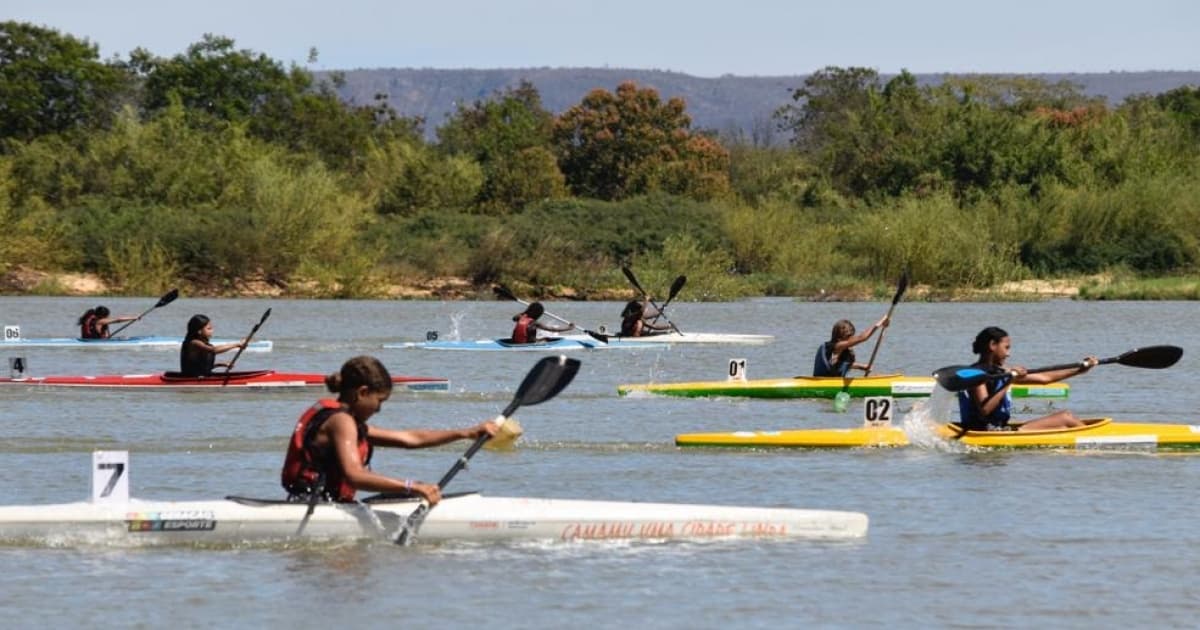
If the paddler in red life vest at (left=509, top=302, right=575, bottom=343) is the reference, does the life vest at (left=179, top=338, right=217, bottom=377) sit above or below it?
above

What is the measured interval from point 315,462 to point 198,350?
10710 mm

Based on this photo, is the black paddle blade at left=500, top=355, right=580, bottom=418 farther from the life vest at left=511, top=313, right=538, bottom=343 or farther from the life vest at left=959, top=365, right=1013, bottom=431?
the life vest at left=511, top=313, right=538, bottom=343

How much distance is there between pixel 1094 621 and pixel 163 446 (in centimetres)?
985

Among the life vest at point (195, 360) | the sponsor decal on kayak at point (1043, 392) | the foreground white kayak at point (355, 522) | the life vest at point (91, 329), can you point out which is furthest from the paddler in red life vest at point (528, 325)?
the foreground white kayak at point (355, 522)

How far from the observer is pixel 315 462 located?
11.1 m

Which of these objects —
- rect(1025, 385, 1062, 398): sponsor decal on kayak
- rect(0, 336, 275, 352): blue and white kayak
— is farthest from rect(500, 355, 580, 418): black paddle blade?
rect(0, 336, 275, 352): blue and white kayak

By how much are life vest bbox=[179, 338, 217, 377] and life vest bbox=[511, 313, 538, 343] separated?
749 cm

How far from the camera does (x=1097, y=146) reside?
208 ft

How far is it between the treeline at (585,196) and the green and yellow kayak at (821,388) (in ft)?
96.0

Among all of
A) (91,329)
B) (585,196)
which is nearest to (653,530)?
(91,329)

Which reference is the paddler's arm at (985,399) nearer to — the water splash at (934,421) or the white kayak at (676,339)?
the water splash at (934,421)

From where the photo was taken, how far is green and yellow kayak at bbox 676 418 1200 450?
16.3m

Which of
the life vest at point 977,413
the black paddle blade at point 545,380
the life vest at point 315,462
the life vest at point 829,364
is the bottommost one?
the life vest at point 829,364

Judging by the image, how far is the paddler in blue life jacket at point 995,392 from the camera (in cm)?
1570
